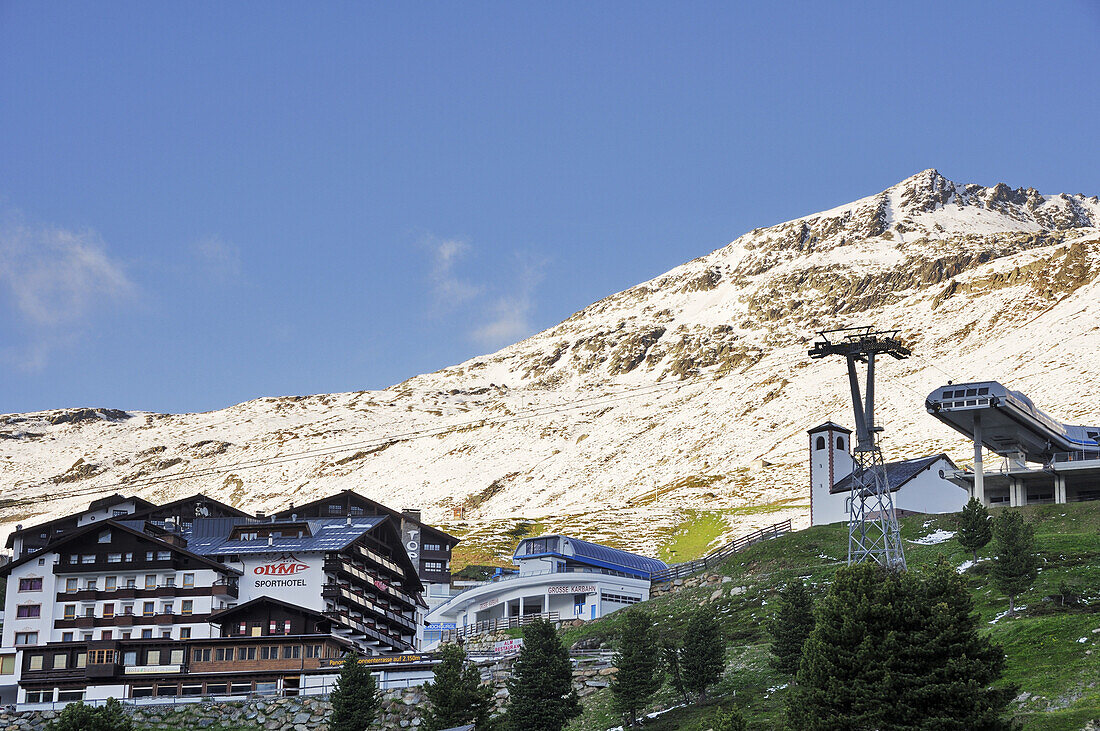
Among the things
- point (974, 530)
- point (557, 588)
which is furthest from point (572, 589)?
point (974, 530)

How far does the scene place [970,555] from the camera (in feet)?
252

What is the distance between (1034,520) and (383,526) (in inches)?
2062

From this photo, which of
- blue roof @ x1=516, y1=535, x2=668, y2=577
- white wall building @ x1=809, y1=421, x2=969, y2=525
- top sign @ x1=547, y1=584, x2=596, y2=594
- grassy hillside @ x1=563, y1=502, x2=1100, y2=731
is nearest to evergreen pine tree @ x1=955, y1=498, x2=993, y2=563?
grassy hillside @ x1=563, y1=502, x2=1100, y2=731

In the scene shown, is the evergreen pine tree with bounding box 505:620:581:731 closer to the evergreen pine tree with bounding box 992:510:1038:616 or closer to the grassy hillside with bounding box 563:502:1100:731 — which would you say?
the grassy hillside with bounding box 563:502:1100:731

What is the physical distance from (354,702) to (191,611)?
29539 millimetres

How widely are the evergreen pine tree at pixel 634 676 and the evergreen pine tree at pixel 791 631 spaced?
6.48 m

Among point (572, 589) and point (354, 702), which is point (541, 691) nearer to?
point (354, 702)

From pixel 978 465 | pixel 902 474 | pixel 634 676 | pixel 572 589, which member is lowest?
pixel 634 676

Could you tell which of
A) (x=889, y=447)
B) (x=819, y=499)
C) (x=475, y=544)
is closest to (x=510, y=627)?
(x=819, y=499)

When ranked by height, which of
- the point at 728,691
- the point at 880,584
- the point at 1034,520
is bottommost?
the point at 728,691

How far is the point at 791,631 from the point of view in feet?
185

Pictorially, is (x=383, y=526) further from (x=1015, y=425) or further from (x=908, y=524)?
(x=1015, y=425)

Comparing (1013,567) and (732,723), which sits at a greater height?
(1013,567)

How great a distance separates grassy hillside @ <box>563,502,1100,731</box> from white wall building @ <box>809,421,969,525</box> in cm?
759
